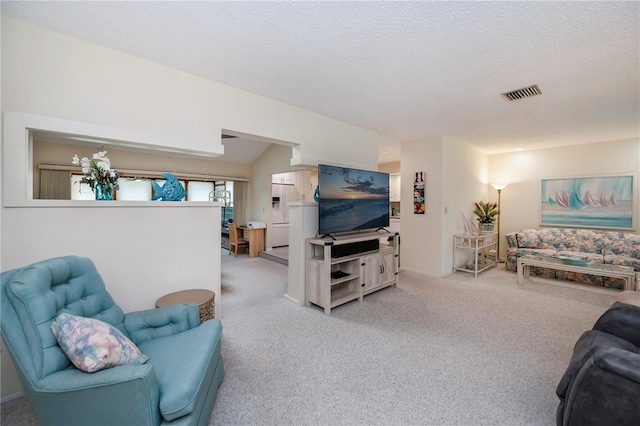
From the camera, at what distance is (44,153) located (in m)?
4.47

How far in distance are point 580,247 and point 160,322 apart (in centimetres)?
653

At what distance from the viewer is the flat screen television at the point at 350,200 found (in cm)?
339

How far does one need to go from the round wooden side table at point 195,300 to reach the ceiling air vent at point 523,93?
3742mm

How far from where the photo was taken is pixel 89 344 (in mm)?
1229

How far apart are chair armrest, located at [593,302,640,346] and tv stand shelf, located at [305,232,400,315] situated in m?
2.25

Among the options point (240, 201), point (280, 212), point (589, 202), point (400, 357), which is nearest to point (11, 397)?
point (400, 357)

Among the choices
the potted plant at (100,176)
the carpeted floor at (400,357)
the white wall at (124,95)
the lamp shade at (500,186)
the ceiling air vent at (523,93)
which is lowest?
the carpeted floor at (400,357)

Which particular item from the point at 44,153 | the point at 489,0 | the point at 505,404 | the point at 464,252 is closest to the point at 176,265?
the point at 505,404

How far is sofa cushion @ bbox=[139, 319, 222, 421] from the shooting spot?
122 centimetres

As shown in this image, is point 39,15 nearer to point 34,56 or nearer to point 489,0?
point 34,56

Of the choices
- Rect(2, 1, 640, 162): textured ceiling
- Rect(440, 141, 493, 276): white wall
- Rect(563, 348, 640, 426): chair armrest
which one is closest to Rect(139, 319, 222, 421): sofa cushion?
Rect(563, 348, 640, 426): chair armrest

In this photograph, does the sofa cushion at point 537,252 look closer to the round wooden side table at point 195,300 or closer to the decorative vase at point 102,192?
the round wooden side table at point 195,300

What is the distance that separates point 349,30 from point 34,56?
2314mm

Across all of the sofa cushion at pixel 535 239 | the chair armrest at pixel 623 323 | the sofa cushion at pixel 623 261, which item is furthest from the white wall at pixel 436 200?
the chair armrest at pixel 623 323
